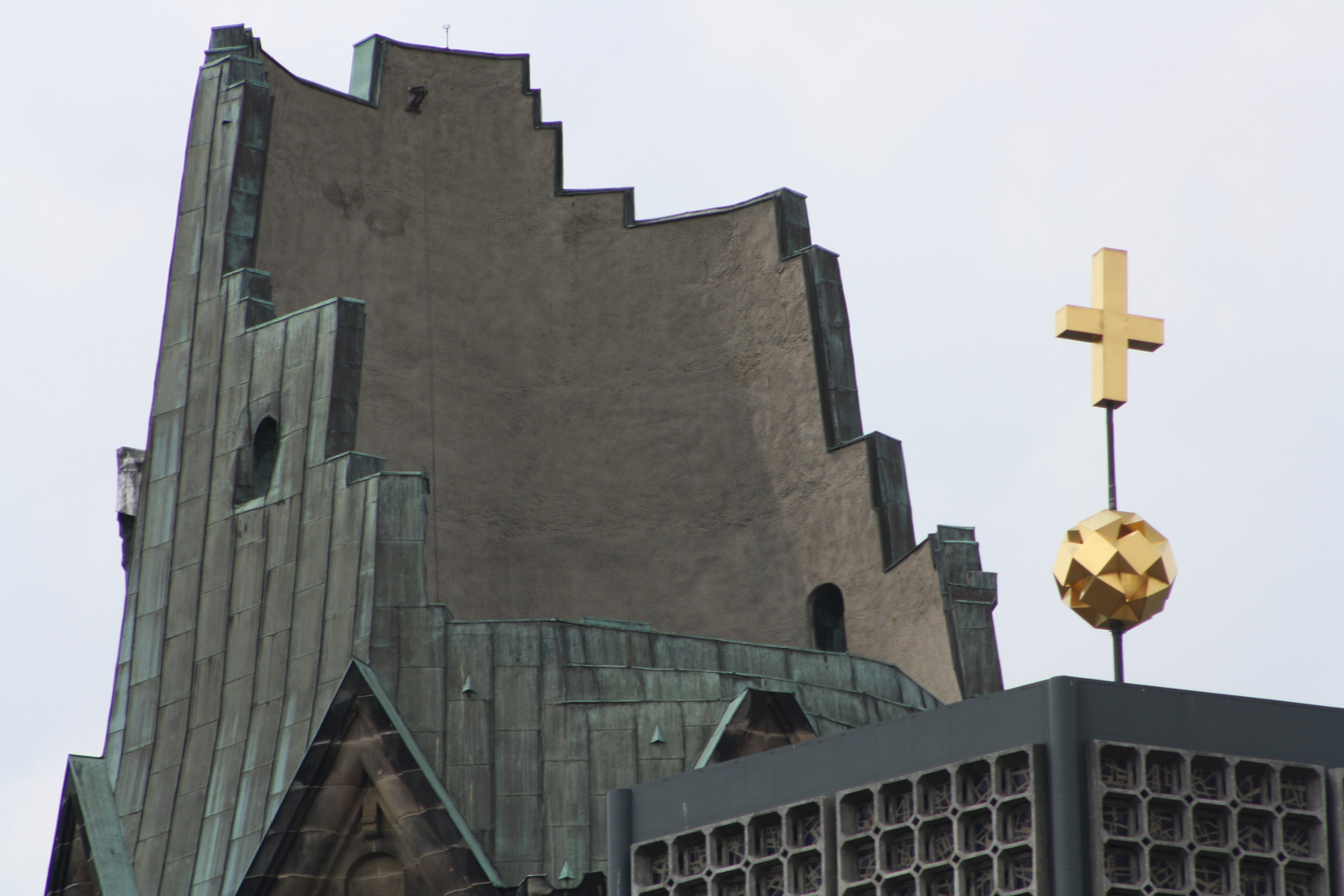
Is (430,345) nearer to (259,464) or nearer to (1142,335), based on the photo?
(259,464)

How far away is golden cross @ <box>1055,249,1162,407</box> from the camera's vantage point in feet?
91.0

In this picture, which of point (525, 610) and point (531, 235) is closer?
point (525, 610)

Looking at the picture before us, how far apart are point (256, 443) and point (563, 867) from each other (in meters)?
7.30

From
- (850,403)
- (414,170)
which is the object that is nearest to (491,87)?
(414,170)

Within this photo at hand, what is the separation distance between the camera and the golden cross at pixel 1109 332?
27750 mm

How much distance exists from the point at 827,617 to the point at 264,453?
813cm

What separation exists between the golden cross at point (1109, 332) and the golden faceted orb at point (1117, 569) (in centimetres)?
210

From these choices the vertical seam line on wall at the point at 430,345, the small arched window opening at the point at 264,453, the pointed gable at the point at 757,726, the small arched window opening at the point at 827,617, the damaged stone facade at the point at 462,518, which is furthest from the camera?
the vertical seam line on wall at the point at 430,345

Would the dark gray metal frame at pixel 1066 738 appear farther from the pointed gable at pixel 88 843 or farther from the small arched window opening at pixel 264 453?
the small arched window opening at pixel 264 453

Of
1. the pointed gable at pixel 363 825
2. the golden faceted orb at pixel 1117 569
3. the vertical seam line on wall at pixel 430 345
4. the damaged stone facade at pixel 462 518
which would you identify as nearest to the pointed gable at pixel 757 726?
the damaged stone facade at pixel 462 518

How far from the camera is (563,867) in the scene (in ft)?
114

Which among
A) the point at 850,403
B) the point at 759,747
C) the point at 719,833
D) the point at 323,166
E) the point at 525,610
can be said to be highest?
the point at 323,166

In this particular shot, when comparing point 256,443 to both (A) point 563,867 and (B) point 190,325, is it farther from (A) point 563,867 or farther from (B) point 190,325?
(A) point 563,867

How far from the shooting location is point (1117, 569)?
2564cm
